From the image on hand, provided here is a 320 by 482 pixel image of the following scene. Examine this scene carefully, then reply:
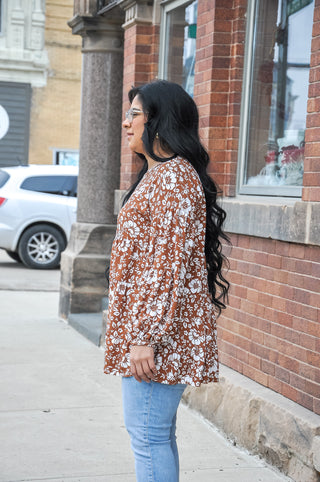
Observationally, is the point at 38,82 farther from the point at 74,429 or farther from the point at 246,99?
the point at 74,429

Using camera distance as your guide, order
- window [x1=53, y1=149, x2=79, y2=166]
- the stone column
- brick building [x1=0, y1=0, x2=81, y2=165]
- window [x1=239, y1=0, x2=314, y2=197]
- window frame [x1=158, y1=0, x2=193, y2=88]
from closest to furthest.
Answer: window [x1=239, y1=0, x2=314, y2=197] < window frame [x1=158, y1=0, x2=193, y2=88] < the stone column < brick building [x1=0, y1=0, x2=81, y2=165] < window [x1=53, y1=149, x2=79, y2=166]

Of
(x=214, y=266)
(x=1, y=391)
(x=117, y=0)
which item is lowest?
(x=1, y=391)

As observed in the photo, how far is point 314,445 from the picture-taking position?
389 centimetres

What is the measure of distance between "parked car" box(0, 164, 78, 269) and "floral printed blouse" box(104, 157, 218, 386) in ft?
36.6

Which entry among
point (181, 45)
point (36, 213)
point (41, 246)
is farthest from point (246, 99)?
point (41, 246)

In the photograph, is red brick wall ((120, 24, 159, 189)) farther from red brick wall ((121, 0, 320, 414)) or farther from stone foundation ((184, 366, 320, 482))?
stone foundation ((184, 366, 320, 482))

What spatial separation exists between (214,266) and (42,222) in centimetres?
1126

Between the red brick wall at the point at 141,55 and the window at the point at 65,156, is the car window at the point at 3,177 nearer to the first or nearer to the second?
the red brick wall at the point at 141,55

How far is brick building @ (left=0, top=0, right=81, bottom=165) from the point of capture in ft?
72.2

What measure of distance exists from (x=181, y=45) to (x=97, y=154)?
2.16m

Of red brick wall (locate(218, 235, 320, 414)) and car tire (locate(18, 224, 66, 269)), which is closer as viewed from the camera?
red brick wall (locate(218, 235, 320, 414))

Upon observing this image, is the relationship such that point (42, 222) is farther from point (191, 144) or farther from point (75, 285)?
point (191, 144)

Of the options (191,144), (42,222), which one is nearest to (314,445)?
(191,144)

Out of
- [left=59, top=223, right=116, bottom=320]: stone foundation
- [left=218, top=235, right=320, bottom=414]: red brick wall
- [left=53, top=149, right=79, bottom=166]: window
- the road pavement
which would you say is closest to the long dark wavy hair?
[left=218, top=235, right=320, bottom=414]: red brick wall
